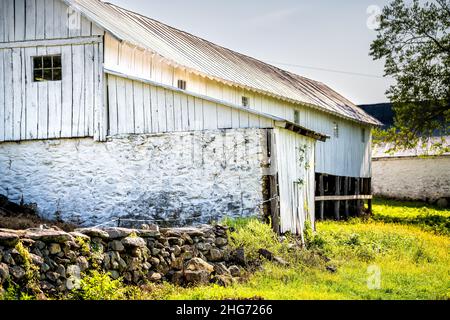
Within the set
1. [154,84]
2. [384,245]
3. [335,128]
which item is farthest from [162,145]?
[335,128]

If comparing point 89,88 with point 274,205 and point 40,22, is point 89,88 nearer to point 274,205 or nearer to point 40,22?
point 40,22

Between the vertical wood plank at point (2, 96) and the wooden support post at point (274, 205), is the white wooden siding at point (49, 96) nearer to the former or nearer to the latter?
the vertical wood plank at point (2, 96)

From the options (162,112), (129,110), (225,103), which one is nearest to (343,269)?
(225,103)

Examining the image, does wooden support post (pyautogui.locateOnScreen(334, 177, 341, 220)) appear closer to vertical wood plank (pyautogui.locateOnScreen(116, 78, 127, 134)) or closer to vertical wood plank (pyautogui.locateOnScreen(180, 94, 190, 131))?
vertical wood plank (pyautogui.locateOnScreen(180, 94, 190, 131))

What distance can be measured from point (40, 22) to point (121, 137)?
384 centimetres

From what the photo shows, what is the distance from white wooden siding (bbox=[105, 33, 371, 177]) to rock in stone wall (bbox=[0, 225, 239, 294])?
346 cm

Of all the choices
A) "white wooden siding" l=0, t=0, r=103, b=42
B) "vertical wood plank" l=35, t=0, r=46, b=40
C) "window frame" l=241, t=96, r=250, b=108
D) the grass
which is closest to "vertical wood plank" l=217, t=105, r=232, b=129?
the grass

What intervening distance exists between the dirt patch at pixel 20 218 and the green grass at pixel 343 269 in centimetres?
438

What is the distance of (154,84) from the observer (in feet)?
54.4

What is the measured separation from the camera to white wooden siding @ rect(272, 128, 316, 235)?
1608 cm

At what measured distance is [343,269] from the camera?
14016mm

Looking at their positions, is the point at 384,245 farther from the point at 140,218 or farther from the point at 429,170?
the point at 429,170

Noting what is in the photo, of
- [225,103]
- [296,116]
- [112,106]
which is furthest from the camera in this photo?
[296,116]

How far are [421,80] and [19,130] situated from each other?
18777 millimetres
